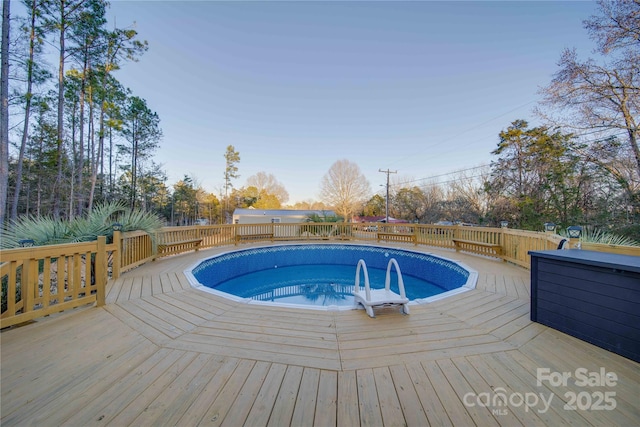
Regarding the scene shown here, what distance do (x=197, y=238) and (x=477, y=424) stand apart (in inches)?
286

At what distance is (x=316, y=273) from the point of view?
6.96m

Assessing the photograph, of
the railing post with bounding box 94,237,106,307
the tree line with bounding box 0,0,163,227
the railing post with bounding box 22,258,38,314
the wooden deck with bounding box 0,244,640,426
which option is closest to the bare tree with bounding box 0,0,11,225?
the tree line with bounding box 0,0,163,227

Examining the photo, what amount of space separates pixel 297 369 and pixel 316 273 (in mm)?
5290

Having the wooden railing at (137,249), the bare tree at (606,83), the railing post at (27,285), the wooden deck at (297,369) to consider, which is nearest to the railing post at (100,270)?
the wooden railing at (137,249)

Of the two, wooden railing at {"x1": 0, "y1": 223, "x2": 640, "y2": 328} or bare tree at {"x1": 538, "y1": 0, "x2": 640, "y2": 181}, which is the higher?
bare tree at {"x1": 538, "y1": 0, "x2": 640, "y2": 181}

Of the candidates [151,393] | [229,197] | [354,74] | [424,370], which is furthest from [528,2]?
[229,197]

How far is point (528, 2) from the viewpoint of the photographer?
7145 mm

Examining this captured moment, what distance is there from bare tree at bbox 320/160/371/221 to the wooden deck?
22.8m

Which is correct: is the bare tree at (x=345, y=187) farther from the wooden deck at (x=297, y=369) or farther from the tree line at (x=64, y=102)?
the wooden deck at (x=297, y=369)

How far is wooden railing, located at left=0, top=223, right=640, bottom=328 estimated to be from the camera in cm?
232

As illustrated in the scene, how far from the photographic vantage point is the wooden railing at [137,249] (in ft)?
7.61

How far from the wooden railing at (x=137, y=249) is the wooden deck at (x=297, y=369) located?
255 millimetres

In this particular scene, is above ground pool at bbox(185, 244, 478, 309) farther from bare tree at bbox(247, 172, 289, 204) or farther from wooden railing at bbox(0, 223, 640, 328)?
bare tree at bbox(247, 172, 289, 204)

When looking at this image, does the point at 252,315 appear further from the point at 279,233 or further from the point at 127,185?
the point at 127,185
